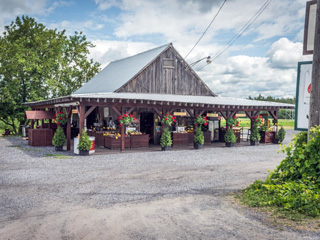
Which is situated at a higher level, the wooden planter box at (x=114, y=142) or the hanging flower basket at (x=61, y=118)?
the hanging flower basket at (x=61, y=118)

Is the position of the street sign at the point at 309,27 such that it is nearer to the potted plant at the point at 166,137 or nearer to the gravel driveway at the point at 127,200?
the gravel driveway at the point at 127,200

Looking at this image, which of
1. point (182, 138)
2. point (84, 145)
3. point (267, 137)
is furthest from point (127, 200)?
point (267, 137)

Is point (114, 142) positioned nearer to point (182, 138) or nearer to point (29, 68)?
point (182, 138)

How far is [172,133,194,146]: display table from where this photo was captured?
17.7m

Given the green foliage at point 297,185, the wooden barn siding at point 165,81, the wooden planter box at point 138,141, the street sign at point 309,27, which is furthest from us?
the wooden barn siding at point 165,81

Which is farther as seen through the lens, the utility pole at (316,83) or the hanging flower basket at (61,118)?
the hanging flower basket at (61,118)

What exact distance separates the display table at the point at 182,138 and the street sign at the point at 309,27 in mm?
11127

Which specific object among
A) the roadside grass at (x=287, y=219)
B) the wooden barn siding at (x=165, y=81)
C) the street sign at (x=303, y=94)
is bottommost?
the roadside grass at (x=287, y=219)

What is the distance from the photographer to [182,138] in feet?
58.9

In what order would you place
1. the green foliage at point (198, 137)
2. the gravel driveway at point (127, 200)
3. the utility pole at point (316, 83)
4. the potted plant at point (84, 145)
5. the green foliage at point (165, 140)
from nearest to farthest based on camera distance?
the gravel driveway at point (127, 200) → the utility pole at point (316, 83) → the potted plant at point (84, 145) → the green foliage at point (165, 140) → the green foliage at point (198, 137)

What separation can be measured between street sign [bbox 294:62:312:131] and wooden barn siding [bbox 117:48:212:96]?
42.7 ft

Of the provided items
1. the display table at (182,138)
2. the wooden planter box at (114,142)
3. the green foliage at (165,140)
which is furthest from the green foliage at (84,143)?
the display table at (182,138)

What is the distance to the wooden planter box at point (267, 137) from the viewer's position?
20.3 metres

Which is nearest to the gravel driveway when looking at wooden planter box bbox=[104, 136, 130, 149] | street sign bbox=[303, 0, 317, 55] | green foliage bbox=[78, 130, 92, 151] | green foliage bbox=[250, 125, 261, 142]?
green foliage bbox=[78, 130, 92, 151]
